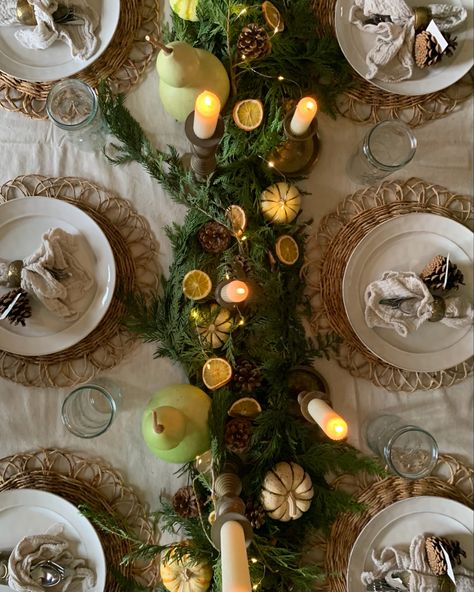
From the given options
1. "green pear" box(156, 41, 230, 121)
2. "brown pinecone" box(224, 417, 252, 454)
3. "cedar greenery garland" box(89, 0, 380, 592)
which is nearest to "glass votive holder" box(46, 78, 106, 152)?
"cedar greenery garland" box(89, 0, 380, 592)

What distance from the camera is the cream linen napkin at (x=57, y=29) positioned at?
94 cm

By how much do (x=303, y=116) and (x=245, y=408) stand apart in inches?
19.5

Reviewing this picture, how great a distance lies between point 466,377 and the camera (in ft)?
3.40

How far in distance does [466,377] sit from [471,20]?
27.1 inches

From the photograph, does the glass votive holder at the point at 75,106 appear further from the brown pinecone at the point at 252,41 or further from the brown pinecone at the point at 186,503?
the brown pinecone at the point at 186,503

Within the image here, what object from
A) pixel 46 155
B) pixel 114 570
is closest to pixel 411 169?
pixel 46 155

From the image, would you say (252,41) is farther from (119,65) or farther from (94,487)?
(94,487)

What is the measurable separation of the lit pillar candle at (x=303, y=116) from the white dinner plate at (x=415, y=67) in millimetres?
222

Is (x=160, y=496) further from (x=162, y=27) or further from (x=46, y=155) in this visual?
(x=162, y=27)

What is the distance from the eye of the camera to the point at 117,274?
0.97 meters

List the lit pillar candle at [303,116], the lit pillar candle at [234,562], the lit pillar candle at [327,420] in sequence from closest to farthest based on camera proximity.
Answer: the lit pillar candle at [234,562] → the lit pillar candle at [327,420] → the lit pillar candle at [303,116]

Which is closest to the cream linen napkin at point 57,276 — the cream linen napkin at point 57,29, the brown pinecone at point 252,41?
the cream linen napkin at point 57,29

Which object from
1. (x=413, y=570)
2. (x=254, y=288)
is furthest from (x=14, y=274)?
(x=413, y=570)

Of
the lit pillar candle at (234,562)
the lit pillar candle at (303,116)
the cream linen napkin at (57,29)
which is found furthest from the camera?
the cream linen napkin at (57,29)
